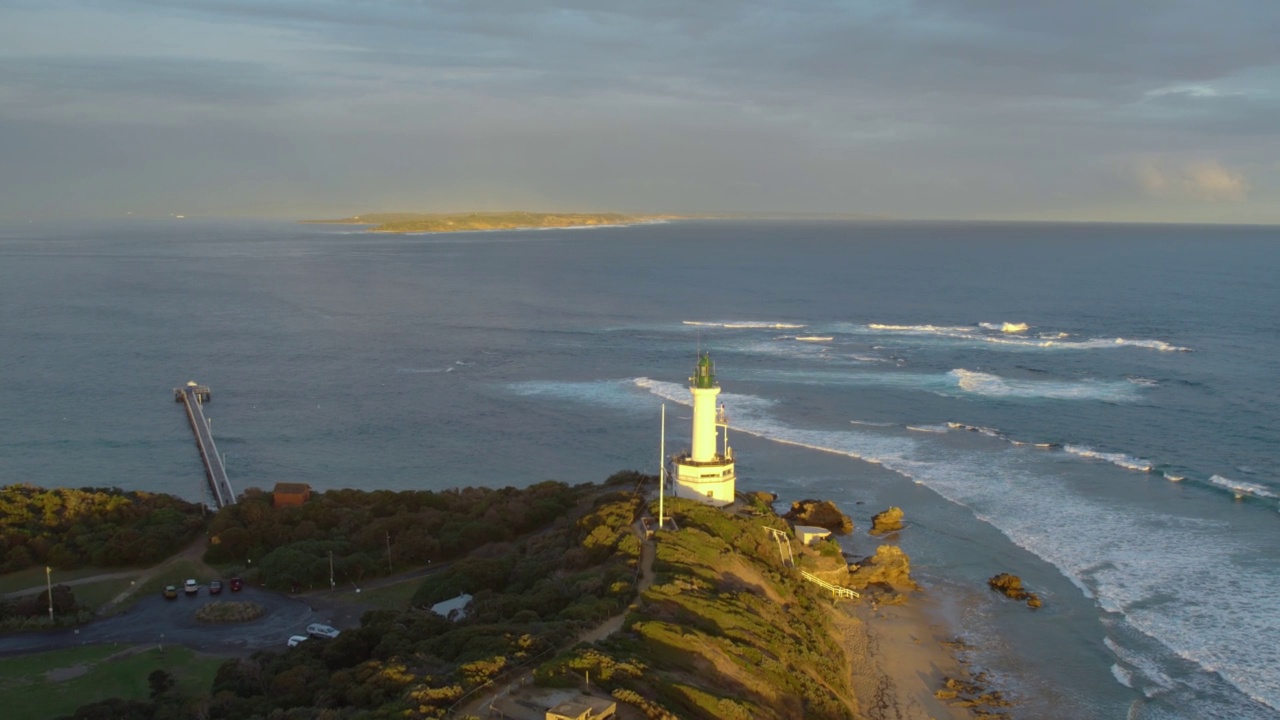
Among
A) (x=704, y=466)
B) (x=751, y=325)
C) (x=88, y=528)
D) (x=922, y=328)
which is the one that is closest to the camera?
(x=704, y=466)

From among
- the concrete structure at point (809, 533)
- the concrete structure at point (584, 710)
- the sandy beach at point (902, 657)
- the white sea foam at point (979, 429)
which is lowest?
the sandy beach at point (902, 657)

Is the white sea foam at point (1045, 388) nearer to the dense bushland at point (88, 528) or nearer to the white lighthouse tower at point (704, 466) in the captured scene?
the white lighthouse tower at point (704, 466)

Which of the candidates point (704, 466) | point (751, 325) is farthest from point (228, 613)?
point (751, 325)

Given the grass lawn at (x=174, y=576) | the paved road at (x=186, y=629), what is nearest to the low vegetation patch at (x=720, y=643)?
the paved road at (x=186, y=629)

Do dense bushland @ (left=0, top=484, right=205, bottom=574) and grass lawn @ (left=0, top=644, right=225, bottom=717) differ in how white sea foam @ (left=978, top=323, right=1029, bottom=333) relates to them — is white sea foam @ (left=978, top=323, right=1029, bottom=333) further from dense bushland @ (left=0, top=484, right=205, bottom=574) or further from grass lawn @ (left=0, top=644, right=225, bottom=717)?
grass lawn @ (left=0, top=644, right=225, bottom=717)

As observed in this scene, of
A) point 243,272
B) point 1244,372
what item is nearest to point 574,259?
point 243,272

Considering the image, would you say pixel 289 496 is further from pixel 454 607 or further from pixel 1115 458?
pixel 1115 458

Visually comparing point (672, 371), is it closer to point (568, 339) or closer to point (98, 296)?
point (568, 339)

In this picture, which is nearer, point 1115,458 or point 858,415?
point 1115,458
